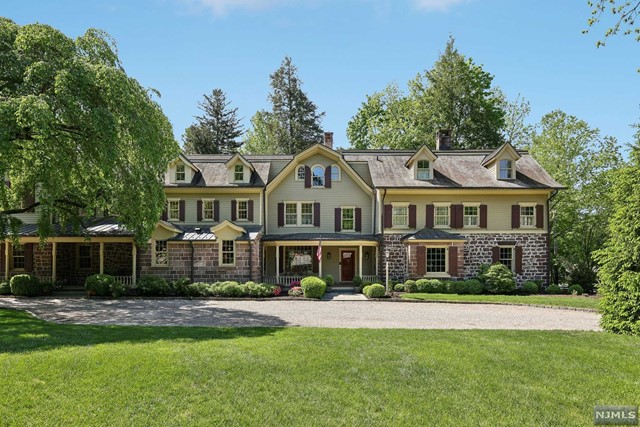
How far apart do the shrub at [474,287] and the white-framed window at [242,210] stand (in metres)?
12.7

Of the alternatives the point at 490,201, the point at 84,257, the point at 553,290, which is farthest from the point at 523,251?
the point at 84,257

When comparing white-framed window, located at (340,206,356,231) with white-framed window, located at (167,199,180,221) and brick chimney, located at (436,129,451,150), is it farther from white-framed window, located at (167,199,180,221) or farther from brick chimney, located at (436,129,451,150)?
white-framed window, located at (167,199,180,221)

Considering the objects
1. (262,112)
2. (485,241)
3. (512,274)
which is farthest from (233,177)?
(262,112)

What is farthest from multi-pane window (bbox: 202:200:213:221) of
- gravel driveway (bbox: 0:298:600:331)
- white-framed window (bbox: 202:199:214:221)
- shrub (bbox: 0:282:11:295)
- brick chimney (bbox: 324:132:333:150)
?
shrub (bbox: 0:282:11:295)

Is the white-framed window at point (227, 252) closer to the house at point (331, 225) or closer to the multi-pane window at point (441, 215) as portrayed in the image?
the house at point (331, 225)

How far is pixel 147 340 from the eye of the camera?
9.25 metres

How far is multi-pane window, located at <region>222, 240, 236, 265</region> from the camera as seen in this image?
71.2ft

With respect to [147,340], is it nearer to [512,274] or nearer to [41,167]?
[41,167]

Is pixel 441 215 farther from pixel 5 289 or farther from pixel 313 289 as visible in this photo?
pixel 5 289

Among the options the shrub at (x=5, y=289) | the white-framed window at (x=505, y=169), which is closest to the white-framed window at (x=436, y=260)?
the white-framed window at (x=505, y=169)

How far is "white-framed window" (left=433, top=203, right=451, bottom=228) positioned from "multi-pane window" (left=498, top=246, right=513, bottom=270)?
11.2 ft

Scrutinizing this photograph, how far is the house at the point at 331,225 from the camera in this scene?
21672 millimetres

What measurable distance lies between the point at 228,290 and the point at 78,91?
10482 mm

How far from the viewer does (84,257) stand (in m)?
23.6
